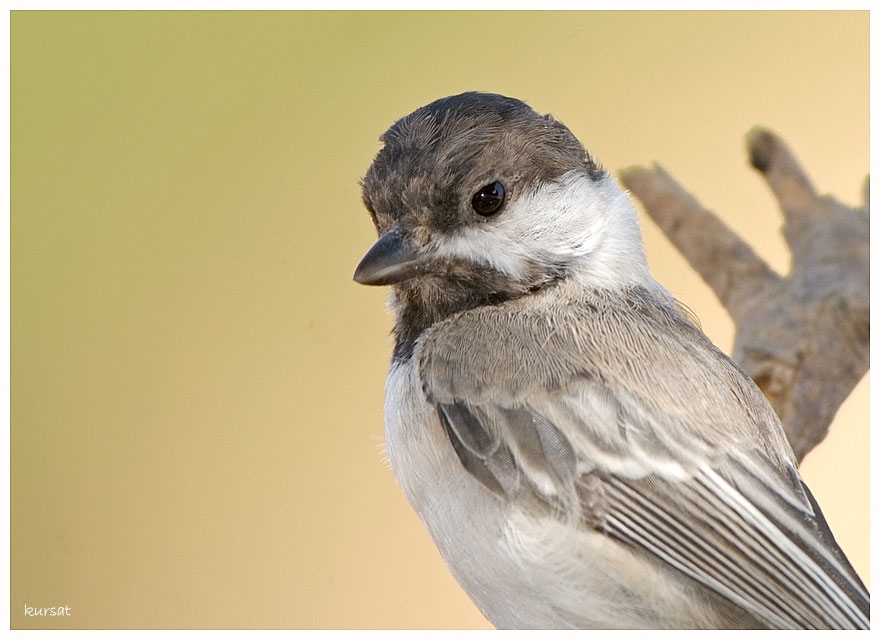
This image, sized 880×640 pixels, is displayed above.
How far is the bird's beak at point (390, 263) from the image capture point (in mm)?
1780

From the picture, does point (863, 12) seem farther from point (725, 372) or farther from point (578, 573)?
point (578, 573)

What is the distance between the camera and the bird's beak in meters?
1.78

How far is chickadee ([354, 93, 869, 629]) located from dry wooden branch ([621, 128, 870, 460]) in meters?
0.64

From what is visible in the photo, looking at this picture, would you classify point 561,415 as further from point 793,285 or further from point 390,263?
point 793,285

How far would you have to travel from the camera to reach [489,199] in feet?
5.89

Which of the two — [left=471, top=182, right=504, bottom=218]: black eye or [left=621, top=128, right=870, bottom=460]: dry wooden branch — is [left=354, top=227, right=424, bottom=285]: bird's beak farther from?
[left=621, top=128, right=870, bottom=460]: dry wooden branch

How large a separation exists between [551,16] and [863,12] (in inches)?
26.6

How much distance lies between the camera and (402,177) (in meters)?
1.81

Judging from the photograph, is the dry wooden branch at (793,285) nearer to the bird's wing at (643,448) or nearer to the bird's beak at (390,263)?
the bird's wing at (643,448)

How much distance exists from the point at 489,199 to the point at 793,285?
1.30 m

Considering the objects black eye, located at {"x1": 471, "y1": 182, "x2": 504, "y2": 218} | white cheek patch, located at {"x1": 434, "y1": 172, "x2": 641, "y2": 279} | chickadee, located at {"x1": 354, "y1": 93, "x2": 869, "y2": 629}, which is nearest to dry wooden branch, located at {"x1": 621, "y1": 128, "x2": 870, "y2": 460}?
chickadee, located at {"x1": 354, "y1": 93, "x2": 869, "y2": 629}

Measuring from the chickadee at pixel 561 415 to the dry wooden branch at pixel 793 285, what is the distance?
0.64 meters

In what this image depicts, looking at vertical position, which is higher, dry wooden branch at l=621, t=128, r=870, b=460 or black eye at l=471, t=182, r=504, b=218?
black eye at l=471, t=182, r=504, b=218
